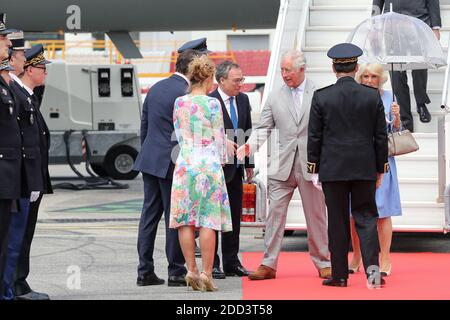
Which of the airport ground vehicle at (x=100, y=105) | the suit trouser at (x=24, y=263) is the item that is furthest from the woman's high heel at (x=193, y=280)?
the airport ground vehicle at (x=100, y=105)

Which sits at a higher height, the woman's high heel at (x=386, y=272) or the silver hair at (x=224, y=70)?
the silver hair at (x=224, y=70)

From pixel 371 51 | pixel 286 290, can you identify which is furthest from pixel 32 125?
pixel 371 51

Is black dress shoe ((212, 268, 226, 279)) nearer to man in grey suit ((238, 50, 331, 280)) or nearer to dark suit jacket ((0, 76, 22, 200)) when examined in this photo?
man in grey suit ((238, 50, 331, 280))

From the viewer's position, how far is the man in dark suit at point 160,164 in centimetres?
938

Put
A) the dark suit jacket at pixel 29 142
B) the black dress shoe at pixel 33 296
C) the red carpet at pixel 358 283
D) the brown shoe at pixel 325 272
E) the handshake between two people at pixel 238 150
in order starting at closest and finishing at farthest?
1. the dark suit jacket at pixel 29 142
2. the black dress shoe at pixel 33 296
3. the red carpet at pixel 358 283
4. the handshake between two people at pixel 238 150
5. the brown shoe at pixel 325 272

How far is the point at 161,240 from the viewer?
13109 millimetres

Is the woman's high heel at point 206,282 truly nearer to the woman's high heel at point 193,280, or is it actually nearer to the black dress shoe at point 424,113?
the woman's high heel at point 193,280

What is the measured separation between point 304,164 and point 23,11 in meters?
13.0

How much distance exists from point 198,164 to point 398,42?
3290 mm

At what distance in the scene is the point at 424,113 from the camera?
13.1m

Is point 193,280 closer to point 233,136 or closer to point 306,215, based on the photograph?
point 306,215

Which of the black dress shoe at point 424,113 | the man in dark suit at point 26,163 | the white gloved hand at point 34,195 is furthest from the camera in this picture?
the black dress shoe at point 424,113
